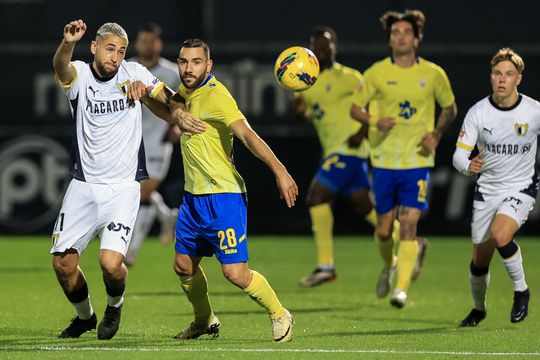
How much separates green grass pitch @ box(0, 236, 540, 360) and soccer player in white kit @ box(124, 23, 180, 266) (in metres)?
0.49

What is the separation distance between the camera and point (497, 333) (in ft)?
32.1

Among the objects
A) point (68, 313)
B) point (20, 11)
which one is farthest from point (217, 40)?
point (68, 313)

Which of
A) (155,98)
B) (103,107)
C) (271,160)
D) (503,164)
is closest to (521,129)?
(503,164)

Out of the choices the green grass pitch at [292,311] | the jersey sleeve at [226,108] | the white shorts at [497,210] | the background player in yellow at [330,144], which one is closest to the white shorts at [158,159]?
the green grass pitch at [292,311]

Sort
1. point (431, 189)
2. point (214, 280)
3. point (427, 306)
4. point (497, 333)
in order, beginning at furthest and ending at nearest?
1. point (431, 189)
2. point (214, 280)
3. point (427, 306)
4. point (497, 333)

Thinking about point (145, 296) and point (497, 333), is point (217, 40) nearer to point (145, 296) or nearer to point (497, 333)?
point (145, 296)

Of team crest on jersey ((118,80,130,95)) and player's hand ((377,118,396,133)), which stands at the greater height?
team crest on jersey ((118,80,130,95))

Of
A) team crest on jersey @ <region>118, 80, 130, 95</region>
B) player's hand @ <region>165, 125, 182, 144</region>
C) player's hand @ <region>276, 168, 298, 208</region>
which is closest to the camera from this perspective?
player's hand @ <region>276, 168, 298, 208</region>

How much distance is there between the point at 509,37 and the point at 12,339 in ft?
36.5

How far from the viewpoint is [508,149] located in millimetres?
10156

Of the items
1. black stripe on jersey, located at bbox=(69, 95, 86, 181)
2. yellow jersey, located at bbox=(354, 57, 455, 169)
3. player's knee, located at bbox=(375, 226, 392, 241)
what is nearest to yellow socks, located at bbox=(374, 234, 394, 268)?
player's knee, located at bbox=(375, 226, 392, 241)

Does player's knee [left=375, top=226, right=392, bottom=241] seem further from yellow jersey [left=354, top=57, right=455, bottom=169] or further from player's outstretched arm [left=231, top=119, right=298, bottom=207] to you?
player's outstretched arm [left=231, top=119, right=298, bottom=207]

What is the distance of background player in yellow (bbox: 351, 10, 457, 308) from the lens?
11.9 m

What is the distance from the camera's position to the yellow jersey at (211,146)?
8.88 metres
